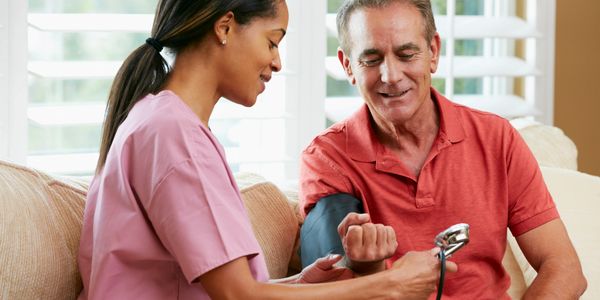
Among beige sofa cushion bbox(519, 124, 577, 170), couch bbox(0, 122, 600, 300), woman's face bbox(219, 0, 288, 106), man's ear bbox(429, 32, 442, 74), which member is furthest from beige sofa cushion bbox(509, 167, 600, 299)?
woman's face bbox(219, 0, 288, 106)

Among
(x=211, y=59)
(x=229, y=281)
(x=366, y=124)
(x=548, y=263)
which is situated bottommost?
(x=548, y=263)

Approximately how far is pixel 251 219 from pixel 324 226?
172mm

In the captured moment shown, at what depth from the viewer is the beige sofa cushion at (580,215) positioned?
2355mm

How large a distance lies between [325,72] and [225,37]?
139cm

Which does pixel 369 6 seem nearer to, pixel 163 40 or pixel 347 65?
pixel 347 65

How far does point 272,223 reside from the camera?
83.6 inches

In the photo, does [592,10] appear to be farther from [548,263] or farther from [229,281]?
[229,281]

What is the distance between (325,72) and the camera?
2.95m

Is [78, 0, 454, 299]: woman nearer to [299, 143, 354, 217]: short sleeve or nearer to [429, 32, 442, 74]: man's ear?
[299, 143, 354, 217]: short sleeve

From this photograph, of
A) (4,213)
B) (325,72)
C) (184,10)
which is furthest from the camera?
(325,72)

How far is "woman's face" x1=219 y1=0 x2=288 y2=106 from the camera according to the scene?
1592 millimetres

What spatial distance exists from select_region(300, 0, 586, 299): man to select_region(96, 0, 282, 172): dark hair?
1.73ft

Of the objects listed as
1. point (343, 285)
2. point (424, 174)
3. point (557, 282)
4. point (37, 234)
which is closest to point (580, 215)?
point (557, 282)

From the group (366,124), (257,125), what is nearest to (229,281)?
(366,124)
